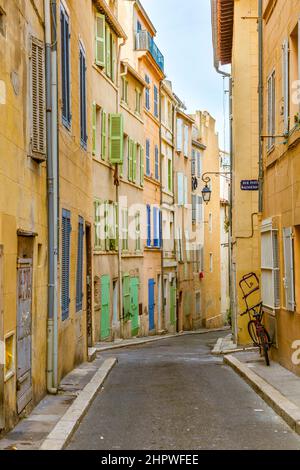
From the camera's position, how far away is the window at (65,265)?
47.0 feet

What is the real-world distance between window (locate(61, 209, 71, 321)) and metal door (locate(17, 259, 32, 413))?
325 cm

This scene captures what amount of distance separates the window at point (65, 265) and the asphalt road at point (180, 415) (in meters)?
1.56

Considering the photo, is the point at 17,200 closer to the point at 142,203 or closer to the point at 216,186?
the point at 142,203

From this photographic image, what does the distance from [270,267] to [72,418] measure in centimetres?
665

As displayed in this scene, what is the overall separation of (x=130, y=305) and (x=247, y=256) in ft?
26.3

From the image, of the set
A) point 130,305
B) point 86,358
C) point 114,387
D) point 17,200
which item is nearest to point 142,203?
point 130,305

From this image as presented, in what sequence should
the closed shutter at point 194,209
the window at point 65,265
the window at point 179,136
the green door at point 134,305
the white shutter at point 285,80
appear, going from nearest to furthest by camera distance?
the window at point 65,265 < the white shutter at point 285,80 < the green door at point 134,305 < the window at point 179,136 < the closed shutter at point 194,209

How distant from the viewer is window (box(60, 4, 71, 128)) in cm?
1420

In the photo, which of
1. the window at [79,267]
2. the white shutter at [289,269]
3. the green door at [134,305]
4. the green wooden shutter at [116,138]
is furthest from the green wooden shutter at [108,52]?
the white shutter at [289,269]

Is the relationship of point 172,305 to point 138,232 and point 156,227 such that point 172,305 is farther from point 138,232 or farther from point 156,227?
point 138,232

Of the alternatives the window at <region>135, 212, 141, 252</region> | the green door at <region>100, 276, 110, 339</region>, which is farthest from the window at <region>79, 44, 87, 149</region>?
the window at <region>135, 212, 141, 252</region>

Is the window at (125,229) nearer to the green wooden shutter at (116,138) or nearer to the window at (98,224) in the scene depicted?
the green wooden shutter at (116,138)

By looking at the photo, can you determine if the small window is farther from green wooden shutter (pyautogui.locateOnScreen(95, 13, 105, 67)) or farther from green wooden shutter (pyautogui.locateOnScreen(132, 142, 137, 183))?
green wooden shutter (pyautogui.locateOnScreen(132, 142, 137, 183))

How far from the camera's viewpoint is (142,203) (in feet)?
112
